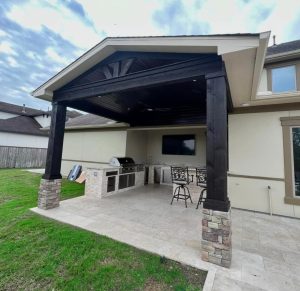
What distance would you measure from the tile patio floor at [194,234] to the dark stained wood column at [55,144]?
1025 mm

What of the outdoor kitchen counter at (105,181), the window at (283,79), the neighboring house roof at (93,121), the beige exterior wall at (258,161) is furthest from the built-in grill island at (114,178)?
the window at (283,79)

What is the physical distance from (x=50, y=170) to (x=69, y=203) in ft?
4.15

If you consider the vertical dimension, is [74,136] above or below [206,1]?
below

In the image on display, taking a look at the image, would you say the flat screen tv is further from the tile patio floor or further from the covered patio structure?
the tile patio floor

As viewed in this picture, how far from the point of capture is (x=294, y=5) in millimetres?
5660

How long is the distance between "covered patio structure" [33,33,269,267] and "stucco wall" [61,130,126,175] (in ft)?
8.40

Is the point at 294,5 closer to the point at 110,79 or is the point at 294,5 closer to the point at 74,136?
the point at 110,79

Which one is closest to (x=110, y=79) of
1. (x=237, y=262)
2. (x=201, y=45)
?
(x=201, y=45)

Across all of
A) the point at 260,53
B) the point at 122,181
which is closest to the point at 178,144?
the point at 122,181

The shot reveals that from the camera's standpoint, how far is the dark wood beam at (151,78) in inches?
121

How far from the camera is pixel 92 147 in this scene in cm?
975

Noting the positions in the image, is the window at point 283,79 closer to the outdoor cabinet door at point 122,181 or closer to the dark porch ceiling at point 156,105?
the dark porch ceiling at point 156,105

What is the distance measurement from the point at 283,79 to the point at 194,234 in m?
5.33

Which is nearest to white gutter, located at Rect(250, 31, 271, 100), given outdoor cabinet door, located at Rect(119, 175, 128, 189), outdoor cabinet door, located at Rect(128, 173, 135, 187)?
outdoor cabinet door, located at Rect(119, 175, 128, 189)
